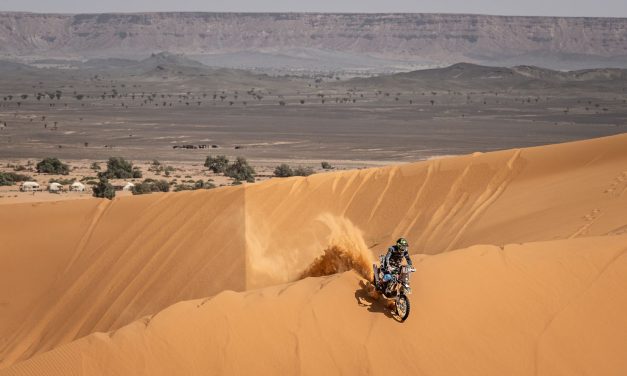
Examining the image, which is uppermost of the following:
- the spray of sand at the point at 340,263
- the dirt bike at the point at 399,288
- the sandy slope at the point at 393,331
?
the spray of sand at the point at 340,263

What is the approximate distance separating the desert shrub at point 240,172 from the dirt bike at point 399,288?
33.1 m

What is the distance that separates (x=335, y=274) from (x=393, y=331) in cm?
166

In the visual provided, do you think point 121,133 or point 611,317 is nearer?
point 611,317

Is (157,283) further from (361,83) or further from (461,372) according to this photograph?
(361,83)

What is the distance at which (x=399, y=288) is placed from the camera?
10.5 meters

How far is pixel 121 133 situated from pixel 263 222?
191 ft

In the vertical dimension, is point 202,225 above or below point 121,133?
below

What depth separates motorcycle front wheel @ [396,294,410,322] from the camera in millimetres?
10279

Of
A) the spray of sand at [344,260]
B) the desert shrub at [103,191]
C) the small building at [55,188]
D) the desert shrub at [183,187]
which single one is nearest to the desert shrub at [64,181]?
the small building at [55,188]

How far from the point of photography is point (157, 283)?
16047 millimetres

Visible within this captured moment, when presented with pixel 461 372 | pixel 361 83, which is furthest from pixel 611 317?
pixel 361 83

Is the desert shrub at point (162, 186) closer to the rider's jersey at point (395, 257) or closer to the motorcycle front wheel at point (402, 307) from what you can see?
the rider's jersey at point (395, 257)

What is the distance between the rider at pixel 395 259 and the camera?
35.6 ft

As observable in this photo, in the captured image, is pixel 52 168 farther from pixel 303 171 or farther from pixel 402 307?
pixel 402 307
